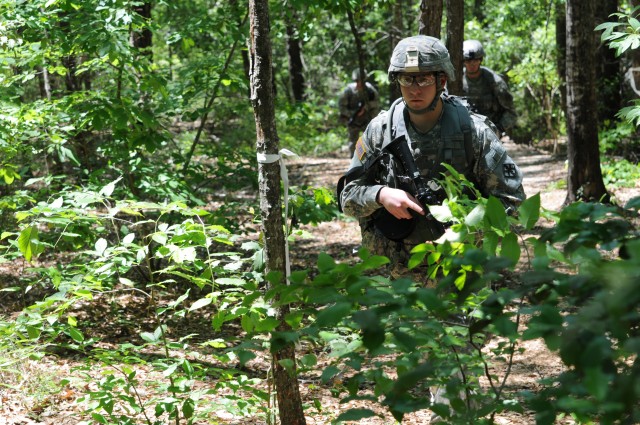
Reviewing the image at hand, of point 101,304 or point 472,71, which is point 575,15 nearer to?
point 472,71

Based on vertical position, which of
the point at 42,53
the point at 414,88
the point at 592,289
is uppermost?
the point at 42,53

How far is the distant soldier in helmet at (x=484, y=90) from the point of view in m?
8.41

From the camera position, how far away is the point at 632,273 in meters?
1.38

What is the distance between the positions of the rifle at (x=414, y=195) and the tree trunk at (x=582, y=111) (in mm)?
5745

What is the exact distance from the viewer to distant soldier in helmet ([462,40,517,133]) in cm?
841

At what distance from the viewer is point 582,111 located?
9.02 m

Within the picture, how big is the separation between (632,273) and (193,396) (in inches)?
78.5

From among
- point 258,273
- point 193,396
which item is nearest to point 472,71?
point 258,273

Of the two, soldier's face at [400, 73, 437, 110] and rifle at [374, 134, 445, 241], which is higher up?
soldier's face at [400, 73, 437, 110]

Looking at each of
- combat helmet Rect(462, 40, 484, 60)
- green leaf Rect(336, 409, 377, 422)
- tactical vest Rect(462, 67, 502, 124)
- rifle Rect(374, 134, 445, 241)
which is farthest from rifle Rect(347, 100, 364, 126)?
green leaf Rect(336, 409, 377, 422)

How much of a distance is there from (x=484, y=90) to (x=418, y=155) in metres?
5.02

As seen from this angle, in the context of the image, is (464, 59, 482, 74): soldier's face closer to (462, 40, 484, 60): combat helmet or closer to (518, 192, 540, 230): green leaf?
(462, 40, 484, 60): combat helmet

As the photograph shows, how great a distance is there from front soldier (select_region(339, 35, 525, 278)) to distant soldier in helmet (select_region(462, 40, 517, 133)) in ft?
15.3

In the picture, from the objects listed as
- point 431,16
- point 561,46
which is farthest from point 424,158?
point 561,46
